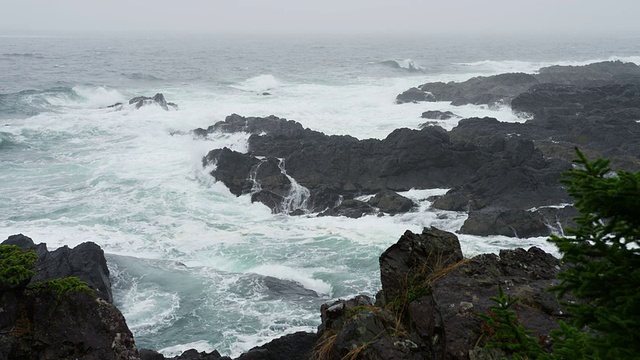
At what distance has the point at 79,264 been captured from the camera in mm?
13516

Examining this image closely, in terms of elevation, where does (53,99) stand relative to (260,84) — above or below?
below

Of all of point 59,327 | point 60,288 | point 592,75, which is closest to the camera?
point 59,327

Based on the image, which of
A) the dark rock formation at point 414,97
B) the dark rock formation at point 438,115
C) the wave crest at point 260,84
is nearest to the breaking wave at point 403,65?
the wave crest at point 260,84

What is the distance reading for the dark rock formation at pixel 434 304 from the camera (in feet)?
19.4

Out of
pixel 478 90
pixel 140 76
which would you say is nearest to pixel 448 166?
pixel 478 90

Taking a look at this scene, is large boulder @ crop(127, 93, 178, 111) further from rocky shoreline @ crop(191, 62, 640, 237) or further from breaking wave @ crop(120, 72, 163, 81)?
breaking wave @ crop(120, 72, 163, 81)

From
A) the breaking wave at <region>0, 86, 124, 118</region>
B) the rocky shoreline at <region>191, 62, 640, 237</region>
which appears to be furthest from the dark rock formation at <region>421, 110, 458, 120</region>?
the breaking wave at <region>0, 86, 124, 118</region>

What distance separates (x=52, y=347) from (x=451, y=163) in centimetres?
1897

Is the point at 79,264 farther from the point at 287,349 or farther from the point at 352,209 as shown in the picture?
the point at 352,209

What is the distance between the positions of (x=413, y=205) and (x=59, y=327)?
15.4m

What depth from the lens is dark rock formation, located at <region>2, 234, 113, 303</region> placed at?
42.7 feet

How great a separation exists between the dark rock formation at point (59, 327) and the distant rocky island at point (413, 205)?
0.5 inches

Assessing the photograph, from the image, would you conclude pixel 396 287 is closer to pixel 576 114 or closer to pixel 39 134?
pixel 576 114

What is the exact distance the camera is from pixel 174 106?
41375 millimetres
